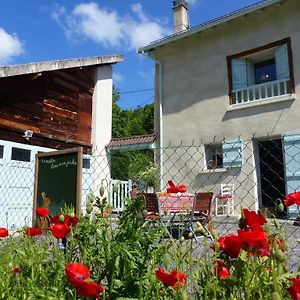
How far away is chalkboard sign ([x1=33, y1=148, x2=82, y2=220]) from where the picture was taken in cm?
438

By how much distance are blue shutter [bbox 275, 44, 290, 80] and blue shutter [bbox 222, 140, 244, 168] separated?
2.30 meters

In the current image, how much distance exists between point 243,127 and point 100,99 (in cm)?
514

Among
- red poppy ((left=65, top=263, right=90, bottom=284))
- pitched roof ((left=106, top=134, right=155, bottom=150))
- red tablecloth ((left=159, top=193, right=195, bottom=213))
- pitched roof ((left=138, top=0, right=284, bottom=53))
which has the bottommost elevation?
red poppy ((left=65, top=263, right=90, bottom=284))

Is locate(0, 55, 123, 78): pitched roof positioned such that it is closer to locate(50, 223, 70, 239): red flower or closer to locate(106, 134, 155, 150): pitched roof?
locate(106, 134, 155, 150): pitched roof

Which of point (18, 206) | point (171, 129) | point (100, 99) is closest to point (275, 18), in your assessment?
point (171, 129)

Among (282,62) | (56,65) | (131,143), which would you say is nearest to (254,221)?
(282,62)

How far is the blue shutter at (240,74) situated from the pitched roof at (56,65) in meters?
4.38

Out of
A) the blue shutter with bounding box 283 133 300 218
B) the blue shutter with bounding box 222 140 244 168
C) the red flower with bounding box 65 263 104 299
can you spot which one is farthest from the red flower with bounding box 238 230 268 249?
the blue shutter with bounding box 222 140 244 168

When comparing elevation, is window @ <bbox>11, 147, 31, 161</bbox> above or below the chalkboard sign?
above

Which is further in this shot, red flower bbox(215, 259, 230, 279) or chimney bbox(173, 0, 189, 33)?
chimney bbox(173, 0, 189, 33)

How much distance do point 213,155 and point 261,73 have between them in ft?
9.94

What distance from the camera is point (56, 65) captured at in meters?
11.1

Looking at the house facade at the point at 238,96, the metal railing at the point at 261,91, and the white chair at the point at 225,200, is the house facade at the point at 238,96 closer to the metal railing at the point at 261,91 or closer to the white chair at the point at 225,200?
the metal railing at the point at 261,91

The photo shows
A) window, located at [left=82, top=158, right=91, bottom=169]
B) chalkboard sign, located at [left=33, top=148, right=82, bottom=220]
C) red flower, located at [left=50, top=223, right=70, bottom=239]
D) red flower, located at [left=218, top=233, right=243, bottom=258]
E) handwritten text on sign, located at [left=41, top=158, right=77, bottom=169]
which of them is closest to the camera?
red flower, located at [left=218, top=233, right=243, bottom=258]
